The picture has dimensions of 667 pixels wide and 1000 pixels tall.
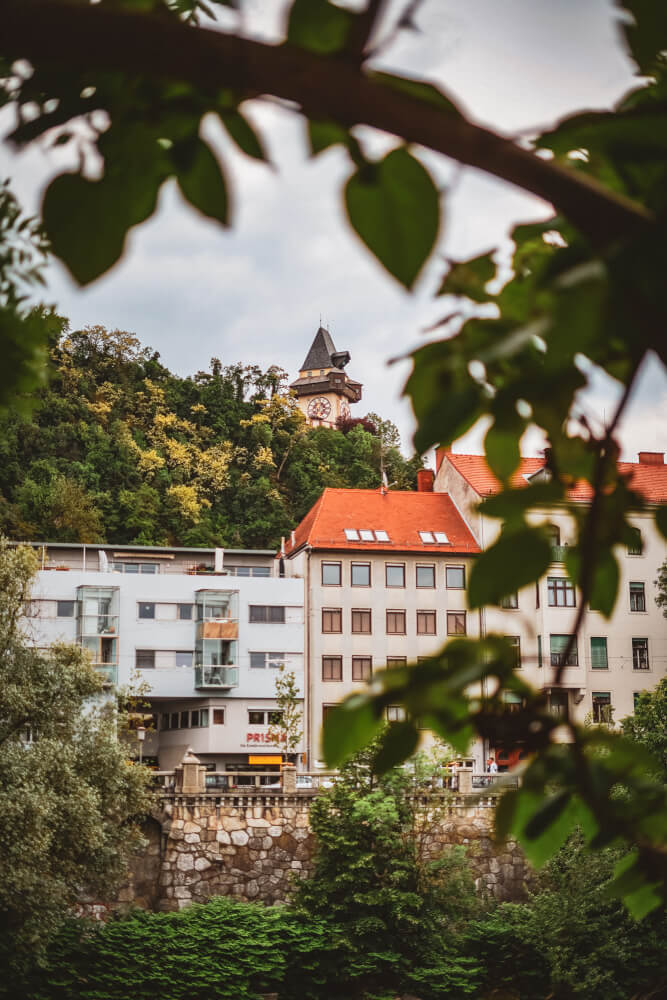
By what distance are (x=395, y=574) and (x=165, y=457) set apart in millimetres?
22231

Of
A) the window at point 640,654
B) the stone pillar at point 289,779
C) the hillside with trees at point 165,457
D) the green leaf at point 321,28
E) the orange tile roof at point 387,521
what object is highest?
the hillside with trees at point 165,457

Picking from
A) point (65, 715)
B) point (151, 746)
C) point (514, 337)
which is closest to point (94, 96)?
point (514, 337)

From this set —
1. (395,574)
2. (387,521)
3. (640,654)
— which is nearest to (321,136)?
(395,574)

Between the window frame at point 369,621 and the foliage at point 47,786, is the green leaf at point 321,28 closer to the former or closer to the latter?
the foliage at point 47,786

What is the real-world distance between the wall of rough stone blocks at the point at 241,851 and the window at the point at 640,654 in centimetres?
1219

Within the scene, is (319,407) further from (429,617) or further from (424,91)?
(424,91)

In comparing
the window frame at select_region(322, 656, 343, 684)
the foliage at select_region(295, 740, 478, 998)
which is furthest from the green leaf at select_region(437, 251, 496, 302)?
the window frame at select_region(322, 656, 343, 684)

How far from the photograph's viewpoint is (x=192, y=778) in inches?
1089

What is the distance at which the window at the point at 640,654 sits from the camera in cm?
3778

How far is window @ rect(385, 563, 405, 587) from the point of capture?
39.1m

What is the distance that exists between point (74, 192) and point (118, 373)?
208 feet

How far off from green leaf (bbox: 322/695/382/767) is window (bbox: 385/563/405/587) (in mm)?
38334

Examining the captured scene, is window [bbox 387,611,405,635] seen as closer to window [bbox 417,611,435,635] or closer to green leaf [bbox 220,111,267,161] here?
window [bbox 417,611,435,635]

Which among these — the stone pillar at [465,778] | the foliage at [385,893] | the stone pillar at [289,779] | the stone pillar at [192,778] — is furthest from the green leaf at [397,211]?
the stone pillar at [289,779]
